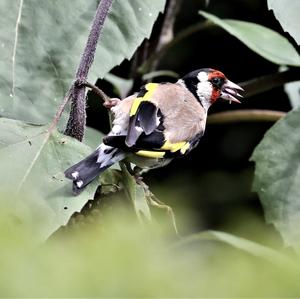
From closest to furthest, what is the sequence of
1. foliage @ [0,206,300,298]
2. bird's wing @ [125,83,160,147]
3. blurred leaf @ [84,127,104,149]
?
foliage @ [0,206,300,298]
bird's wing @ [125,83,160,147]
blurred leaf @ [84,127,104,149]

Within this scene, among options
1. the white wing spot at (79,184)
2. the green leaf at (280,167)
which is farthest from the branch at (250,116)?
the white wing spot at (79,184)

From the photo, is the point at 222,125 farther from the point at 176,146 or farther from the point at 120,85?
the point at 176,146

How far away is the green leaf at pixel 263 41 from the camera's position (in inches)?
77.1

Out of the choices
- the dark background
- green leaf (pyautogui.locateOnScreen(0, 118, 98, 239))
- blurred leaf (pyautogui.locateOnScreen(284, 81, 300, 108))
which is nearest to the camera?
green leaf (pyautogui.locateOnScreen(0, 118, 98, 239))

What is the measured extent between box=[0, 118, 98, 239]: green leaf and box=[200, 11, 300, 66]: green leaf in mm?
925

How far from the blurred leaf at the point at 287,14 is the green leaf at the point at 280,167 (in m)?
0.36

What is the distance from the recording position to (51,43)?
4.78 feet

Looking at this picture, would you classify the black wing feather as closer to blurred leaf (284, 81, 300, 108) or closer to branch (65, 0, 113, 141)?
branch (65, 0, 113, 141)

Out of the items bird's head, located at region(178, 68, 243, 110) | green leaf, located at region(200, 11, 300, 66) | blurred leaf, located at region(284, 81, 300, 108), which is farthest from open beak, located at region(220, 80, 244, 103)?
blurred leaf, located at region(284, 81, 300, 108)

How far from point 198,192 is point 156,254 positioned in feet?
11.3

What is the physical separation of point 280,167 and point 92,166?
71cm

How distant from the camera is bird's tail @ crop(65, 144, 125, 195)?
1042 mm

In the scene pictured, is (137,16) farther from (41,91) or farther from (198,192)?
(198,192)

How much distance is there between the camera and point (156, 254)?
1.18 ft
